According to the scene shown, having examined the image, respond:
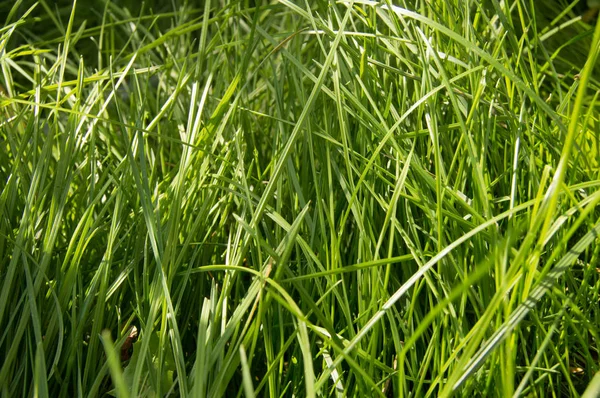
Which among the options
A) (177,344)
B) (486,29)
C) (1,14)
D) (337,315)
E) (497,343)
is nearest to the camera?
(497,343)

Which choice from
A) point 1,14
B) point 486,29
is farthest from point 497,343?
point 1,14

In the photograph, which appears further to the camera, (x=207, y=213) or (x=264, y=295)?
(x=207, y=213)

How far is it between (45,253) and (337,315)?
0.33 metres

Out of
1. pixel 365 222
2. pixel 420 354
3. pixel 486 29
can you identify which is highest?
pixel 486 29

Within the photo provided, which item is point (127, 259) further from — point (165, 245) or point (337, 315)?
point (337, 315)

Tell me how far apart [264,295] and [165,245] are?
0.44 ft

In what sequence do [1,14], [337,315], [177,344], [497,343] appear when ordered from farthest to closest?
[1,14] → [337,315] → [177,344] → [497,343]

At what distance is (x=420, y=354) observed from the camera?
708mm

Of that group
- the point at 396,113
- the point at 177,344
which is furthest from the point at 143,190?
the point at 396,113

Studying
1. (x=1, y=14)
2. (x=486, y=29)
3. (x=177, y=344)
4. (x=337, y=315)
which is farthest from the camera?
(x=1, y=14)

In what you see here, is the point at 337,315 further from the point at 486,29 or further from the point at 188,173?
the point at 486,29

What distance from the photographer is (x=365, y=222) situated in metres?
0.73

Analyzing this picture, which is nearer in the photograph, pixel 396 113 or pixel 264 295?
pixel 264 295

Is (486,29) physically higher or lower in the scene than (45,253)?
higher
